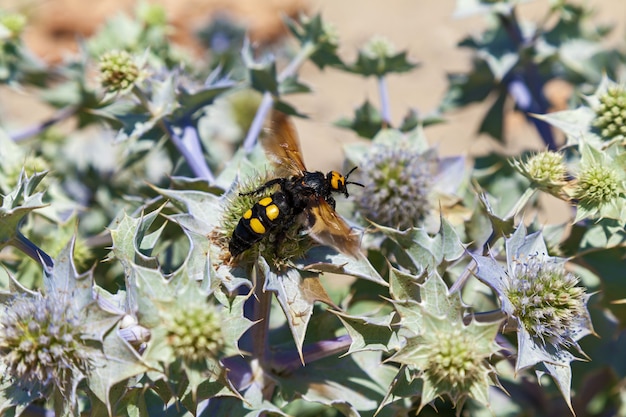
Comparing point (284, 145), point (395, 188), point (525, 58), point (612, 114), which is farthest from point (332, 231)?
point (525, 58)

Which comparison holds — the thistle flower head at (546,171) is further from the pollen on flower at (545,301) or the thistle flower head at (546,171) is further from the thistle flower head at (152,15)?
the thistle flower head at (152,15)

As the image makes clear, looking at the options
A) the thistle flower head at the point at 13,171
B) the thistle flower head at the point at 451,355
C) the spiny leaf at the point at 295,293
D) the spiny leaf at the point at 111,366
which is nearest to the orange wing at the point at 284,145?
the spiny leaf at the point at 295,293

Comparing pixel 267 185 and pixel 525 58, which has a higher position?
pixel 267 185

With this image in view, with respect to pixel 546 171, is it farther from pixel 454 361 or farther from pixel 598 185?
pixel 454 361

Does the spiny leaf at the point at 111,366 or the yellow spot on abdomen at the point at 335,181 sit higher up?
the yellow spot on abdomen at the point at 335,181

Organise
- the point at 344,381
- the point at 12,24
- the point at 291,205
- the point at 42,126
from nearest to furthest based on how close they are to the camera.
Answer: the point at 291,205 < the point at 344,381 < the point at 12,24 < the point at 42,126

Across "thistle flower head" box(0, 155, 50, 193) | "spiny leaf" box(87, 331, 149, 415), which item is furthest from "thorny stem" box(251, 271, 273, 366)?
"thistle flower head" box(0, 155, 50, 193)

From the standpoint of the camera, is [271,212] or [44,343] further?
[271,212]

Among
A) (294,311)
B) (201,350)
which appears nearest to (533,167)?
(294,311)
